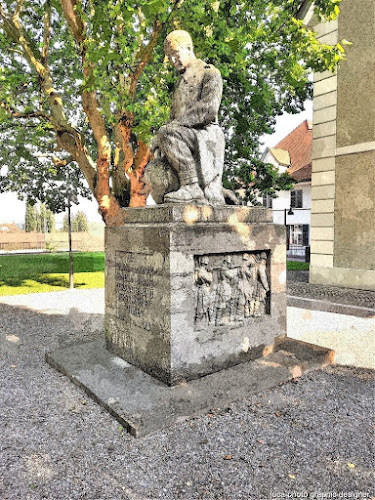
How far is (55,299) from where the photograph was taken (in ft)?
35.5

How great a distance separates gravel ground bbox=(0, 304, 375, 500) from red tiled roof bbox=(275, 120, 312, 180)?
27.3 meters

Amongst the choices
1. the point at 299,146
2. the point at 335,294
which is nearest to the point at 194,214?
the point at 335,294

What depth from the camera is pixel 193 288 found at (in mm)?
4336

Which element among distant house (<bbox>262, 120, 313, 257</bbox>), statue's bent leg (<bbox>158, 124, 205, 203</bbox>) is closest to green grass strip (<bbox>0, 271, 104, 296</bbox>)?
statue's bent leg (<bbox>158, 124, 205, 203</bbox>)

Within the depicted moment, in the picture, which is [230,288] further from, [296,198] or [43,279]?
[296,198]

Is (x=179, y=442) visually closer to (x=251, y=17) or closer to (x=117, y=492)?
(x=117, y=492)

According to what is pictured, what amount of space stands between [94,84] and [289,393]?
855 cm

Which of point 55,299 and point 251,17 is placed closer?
point 55,299

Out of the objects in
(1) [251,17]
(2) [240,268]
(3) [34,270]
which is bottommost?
(3) [34,270]

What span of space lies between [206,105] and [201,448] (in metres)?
3.76

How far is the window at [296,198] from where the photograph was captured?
1224 inches

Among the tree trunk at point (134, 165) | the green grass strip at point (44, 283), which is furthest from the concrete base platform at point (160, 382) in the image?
the green grass strip at point (44, 283)

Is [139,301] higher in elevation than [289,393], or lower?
higher

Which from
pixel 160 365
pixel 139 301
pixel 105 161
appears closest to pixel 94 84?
pixel 105 161
